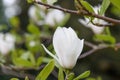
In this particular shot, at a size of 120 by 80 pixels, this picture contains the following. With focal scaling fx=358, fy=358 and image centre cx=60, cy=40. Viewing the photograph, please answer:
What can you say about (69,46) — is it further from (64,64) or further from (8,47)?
(8,47)

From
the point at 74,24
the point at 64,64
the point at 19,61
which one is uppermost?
the point at 64,64

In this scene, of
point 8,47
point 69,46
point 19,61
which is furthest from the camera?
point 8,47

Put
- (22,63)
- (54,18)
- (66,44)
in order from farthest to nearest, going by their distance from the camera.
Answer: (54,18)
(22,63)
(66,44)

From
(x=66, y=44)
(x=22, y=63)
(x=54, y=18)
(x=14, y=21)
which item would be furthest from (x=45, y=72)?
(x=14, y=21)

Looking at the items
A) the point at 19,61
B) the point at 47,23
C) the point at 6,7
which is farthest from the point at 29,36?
the point at 6,7

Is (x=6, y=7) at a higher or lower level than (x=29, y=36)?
lower

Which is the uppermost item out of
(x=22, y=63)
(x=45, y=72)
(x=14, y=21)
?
(x=45, y=72)

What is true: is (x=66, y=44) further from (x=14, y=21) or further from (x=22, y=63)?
(x=14, y=21)

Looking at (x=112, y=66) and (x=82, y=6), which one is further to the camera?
(x=112, y=66)
